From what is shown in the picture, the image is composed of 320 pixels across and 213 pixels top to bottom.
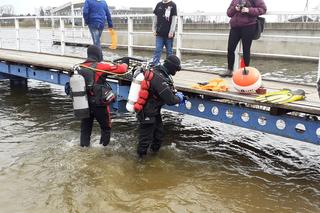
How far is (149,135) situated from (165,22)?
120 inches

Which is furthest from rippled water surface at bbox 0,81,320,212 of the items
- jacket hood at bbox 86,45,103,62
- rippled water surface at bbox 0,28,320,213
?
jacket hood at bbox 86,45,103,62

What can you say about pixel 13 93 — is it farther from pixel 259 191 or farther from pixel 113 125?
pixel 259 191

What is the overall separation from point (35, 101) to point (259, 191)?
739cm

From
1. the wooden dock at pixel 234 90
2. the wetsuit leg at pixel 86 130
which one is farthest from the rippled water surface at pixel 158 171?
the wooden dock at pixel 234 90

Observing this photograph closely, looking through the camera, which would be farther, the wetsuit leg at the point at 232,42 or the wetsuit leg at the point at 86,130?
the wetsuit leg at the point at 232,42

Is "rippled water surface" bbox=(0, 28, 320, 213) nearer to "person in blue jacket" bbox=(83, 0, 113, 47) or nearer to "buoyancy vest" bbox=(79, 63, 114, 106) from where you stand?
"buoyancy vest" bbox=(79, 63, 114, 106)

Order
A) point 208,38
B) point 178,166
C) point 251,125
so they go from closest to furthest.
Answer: point 251,125 → point 178,166 → point 208,38

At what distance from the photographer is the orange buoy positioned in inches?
215

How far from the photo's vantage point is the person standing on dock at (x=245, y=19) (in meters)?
6.49

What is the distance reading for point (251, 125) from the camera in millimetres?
5371

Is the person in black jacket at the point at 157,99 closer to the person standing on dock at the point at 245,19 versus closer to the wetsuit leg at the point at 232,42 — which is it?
the person standing on dock at the point at 245,19

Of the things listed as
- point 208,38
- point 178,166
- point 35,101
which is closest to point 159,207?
point 178,166

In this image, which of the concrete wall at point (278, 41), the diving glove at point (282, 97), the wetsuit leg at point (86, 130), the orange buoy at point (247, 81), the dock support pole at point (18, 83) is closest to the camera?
the diving glove at point (282, 97)

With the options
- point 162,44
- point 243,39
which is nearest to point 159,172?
point 243,39
